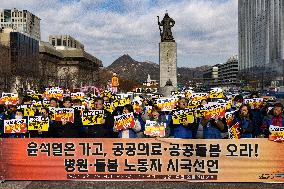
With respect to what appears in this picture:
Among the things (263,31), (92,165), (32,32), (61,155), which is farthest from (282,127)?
(32,32)

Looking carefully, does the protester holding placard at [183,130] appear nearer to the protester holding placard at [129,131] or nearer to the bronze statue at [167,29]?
the protester holding placard at [129,131]

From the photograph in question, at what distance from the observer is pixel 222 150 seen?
9719 mm

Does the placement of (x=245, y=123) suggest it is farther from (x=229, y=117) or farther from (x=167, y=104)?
(x=167, y=104)

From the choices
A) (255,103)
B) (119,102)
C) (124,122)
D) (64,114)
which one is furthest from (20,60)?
(124,122)

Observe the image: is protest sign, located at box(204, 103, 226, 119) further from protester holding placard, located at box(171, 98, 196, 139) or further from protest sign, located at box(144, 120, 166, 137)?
protest sign, located at box(144, 120, 166, 137)

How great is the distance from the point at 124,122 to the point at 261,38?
160 m

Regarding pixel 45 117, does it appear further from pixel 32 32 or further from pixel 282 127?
pixel 32 32

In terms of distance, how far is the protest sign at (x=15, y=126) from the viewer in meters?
10.7

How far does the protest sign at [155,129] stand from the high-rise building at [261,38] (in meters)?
111

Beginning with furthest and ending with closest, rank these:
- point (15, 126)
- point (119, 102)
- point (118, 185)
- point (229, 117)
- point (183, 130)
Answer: point (119, 102)
point (229, 117)
point (15, 126)
point (183, 130)
point (118, 185)

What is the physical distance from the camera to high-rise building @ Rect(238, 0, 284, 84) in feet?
456

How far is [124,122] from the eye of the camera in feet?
34.2

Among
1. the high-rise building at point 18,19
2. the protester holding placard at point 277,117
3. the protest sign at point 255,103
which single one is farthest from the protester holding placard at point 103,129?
the high-rise building at point 18,19

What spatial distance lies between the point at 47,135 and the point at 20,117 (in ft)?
3.02
